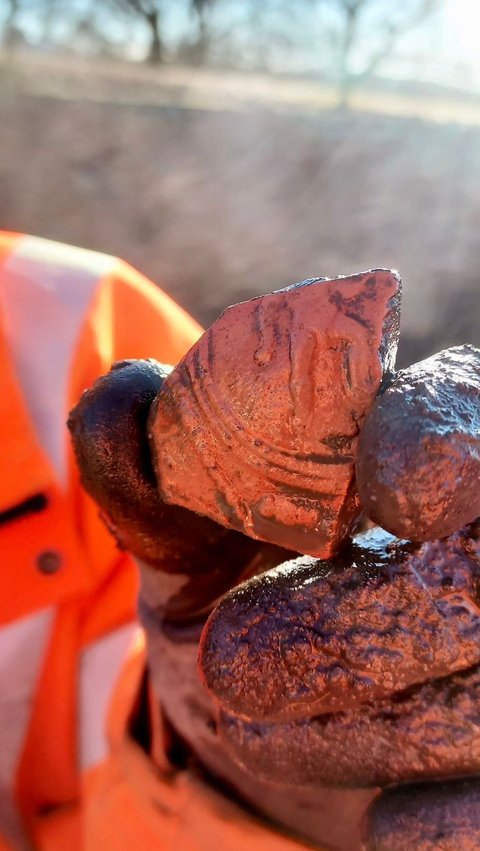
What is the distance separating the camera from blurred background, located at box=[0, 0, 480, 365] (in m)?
3.82

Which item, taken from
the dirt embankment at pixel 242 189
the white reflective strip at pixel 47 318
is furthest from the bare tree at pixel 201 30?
the white reflective strip at pixel 47 318

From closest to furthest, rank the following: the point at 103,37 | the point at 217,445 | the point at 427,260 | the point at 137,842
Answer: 1. the point at 217,445
2. the point at 137,842
3. the point at 427,260
4. the point at 103,37

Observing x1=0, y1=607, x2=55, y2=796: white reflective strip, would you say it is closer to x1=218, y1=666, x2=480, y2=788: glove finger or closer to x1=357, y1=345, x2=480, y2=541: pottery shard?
x1=218, y1=666, x2=480, y2=788: glove finger

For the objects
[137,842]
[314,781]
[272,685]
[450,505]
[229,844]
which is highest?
[450,505]

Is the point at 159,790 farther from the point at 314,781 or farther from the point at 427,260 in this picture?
the point at 427,260

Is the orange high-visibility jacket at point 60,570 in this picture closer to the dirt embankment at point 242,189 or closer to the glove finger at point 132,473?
the glove finger at point 132,473

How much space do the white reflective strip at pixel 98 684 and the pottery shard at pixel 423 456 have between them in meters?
0.77

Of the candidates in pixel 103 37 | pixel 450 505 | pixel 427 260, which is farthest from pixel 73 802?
pixel 103 37

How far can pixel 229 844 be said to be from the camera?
733 mm

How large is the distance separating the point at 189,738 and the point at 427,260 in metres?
3.52

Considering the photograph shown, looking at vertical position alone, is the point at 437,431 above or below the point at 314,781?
above

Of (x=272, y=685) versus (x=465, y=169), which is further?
(x=465, y=169)

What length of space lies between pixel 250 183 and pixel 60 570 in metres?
3.68

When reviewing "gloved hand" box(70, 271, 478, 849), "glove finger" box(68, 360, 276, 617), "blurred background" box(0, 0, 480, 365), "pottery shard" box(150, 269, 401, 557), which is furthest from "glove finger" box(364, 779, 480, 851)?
"blurred background" box(0, 0, 480, 365)
